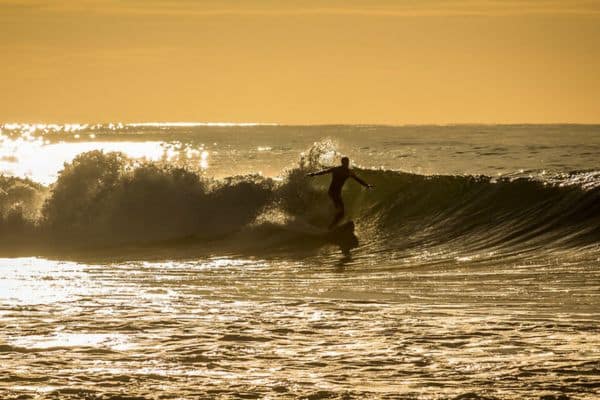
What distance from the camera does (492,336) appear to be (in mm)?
10828

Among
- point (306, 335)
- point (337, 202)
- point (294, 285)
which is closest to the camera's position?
point (306, 335)

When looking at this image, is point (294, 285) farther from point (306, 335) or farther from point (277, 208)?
point (277, 208)

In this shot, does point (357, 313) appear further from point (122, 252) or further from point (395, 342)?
point (122, 252)

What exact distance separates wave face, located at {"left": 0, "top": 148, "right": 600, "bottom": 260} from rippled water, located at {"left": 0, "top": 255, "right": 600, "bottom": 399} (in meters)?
5.37

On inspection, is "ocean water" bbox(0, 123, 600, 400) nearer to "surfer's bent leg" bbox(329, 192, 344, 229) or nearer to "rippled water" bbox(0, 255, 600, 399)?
"rippled water" bbox(0, 255, 600, 399)

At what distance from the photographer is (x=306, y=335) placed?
36.6 ft

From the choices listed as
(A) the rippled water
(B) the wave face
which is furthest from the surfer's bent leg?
(A) the rippled water

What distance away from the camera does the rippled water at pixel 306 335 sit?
908 centimetres

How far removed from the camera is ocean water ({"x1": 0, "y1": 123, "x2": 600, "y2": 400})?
9.38m

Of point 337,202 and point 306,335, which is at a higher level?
point 337,202

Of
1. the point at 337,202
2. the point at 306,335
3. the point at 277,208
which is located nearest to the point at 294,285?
the point at 306,335

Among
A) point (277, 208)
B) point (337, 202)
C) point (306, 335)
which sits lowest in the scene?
point (306, 335)

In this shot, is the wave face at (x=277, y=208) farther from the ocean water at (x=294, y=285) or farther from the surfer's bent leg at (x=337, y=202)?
the surfer's bent leg at (x=337, y=202)

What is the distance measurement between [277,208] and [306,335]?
48.3 ft
